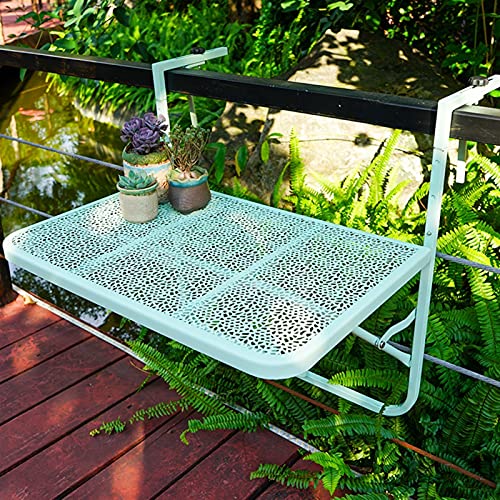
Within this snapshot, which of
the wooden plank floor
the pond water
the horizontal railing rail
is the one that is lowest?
the pond water

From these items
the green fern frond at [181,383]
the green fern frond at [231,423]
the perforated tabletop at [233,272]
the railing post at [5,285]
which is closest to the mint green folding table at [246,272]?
the perforated tabletop at [233,272]

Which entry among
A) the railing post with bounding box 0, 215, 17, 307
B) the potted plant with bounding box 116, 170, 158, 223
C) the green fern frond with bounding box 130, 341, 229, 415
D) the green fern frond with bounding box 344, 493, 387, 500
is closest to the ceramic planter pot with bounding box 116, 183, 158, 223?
the potted plant with bounding box 116, 170, 158, 223

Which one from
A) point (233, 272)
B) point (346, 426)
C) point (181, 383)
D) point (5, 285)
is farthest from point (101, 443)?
point (5, 285)

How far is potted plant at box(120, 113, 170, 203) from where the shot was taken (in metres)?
1.75

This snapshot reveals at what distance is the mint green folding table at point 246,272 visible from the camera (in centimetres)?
127

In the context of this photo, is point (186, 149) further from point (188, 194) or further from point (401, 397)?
point (401, 397)

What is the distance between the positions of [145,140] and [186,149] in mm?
111

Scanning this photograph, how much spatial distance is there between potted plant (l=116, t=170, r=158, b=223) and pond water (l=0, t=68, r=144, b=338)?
5.16 feet

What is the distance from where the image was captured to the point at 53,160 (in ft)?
16.8

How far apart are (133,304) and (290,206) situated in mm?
2003

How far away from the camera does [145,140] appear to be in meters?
1.74

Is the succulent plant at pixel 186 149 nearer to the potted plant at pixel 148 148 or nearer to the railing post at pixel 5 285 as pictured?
the potted plant at pixel 148 148

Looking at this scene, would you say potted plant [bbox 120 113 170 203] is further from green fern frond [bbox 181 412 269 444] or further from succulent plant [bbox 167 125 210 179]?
green fern frond [bbox 181 412 269 444]

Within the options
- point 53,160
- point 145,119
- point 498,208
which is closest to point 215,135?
point 53,160
